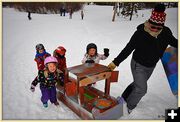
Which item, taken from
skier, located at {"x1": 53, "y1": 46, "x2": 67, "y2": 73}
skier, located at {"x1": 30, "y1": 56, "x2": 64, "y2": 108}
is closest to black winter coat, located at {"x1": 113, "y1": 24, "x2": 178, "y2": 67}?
skier, located at {"x1": 30, "y1": 56, "x2": 64, "y2": 108}

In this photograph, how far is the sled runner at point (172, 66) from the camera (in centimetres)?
363

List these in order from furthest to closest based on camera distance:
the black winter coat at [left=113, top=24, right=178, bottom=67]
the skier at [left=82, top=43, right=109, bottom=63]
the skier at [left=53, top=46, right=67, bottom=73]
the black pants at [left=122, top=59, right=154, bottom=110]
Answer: the skier at [left=53, top=46, right=67, bottom=73] → the skier at [left=82, top=43, right=109, bottom=63] → the black pants at [left=122, top=59, right=154, bottom=110] → the black winter coat at [left=113, top=24, right=178, bottom=67]

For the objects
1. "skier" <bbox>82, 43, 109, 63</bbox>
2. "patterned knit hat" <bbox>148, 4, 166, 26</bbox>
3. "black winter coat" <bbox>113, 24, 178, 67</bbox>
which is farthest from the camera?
"skier" <bbox>82, 43, 109, 63</bbox>

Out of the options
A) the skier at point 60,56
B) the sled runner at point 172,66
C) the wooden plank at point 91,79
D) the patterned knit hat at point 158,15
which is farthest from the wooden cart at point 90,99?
the patterned knit hat at point 158,15

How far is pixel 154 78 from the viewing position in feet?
18.5

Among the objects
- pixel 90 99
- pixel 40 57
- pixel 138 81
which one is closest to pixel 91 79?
pixel 90 99

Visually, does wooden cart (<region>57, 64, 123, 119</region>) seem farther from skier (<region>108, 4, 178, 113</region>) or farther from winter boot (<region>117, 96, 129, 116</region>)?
skier (<region>108, 4, 178, 113</region>)

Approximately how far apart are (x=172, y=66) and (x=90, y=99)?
57.9 inches

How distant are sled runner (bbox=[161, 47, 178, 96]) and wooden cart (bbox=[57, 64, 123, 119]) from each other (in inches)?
33.6

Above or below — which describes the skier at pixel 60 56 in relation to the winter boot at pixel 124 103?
above

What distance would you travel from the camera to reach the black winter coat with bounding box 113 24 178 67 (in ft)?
11.4

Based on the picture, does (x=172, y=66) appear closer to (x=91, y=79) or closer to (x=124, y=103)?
(x=124, y=103)

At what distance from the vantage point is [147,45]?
3.50m

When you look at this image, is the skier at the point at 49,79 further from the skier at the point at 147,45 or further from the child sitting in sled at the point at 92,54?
the skier at the point at 147,45
